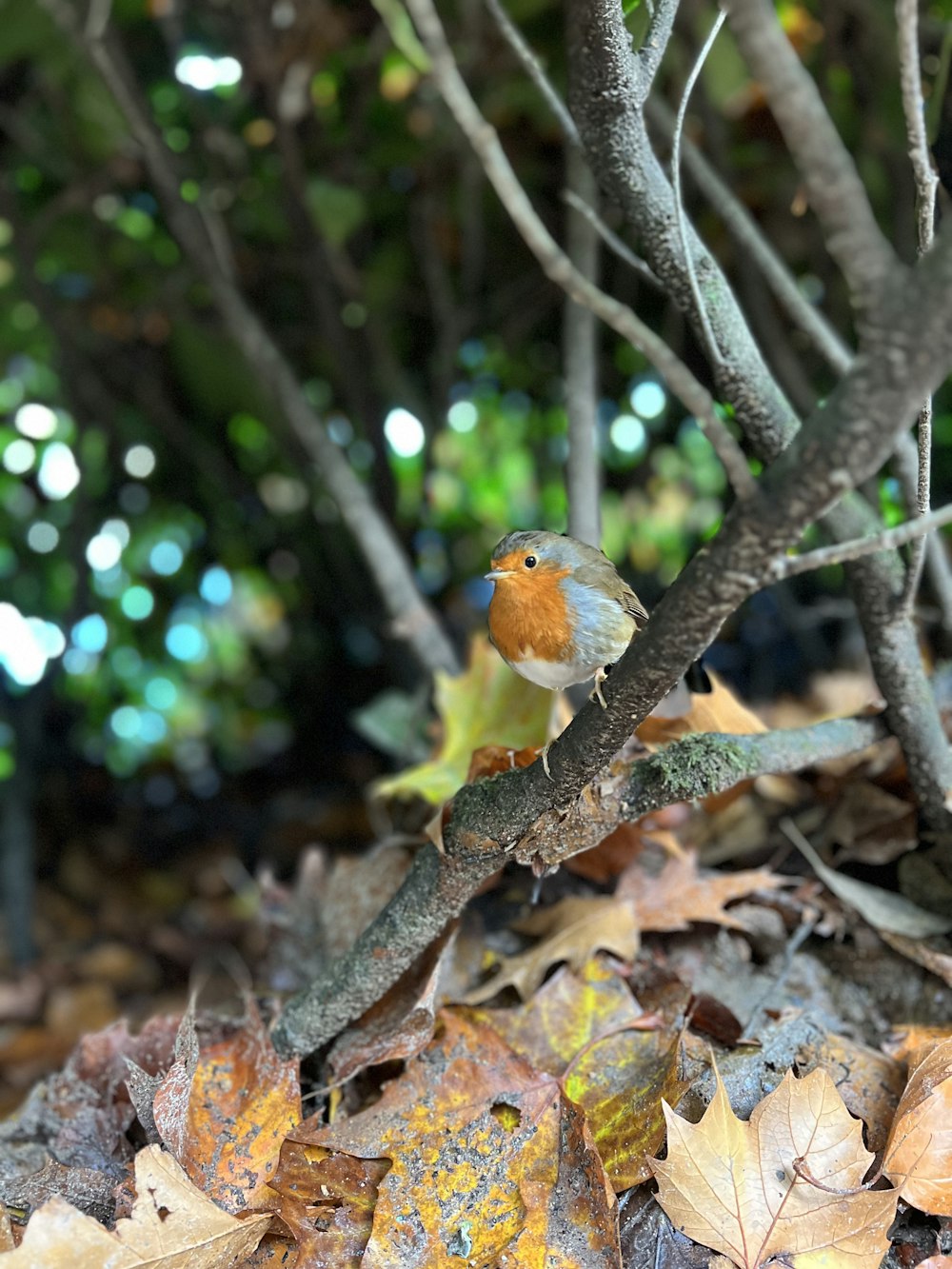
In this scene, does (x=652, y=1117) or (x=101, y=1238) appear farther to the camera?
(x=652, y=1117)

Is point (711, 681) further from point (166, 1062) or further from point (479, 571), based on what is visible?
point (479, 571)

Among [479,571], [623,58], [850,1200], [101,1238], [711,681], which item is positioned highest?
[623,58]

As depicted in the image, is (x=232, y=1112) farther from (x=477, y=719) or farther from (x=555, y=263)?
(x=555, y=263)

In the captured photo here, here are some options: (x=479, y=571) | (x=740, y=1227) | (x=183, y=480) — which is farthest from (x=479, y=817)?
(x=183, y=480)

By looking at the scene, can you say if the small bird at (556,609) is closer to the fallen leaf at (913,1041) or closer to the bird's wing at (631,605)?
the bird's wing at (631,605)

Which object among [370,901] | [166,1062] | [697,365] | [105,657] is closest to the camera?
[166,1062]
